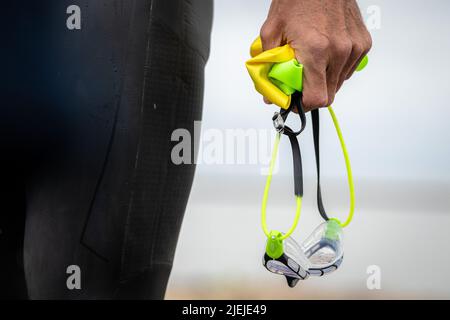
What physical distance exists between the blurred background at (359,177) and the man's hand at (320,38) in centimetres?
104

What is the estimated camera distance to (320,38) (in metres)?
0.47

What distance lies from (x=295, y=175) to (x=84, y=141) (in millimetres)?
203

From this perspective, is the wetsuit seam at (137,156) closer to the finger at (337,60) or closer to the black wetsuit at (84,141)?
the black wetsuit at (84,141)

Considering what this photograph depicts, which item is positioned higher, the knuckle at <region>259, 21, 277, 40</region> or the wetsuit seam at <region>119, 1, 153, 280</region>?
the knuckle at <region>259, 21, 277, 40</region>

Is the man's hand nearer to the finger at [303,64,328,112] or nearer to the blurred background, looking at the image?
the finger at [303,64,328,112]

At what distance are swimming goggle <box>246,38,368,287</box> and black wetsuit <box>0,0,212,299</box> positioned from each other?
0.09 m

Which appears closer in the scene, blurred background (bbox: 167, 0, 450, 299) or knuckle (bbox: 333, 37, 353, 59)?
knuckle (bbox: 333, 37, 353, 59)

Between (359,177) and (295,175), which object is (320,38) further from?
(359,177)

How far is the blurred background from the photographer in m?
1.65

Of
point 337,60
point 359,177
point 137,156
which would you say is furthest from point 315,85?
point 359,177

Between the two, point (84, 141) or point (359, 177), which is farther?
point (359, 177)

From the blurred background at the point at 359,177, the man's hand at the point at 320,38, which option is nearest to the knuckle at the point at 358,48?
the man's hand at the point at 320,38

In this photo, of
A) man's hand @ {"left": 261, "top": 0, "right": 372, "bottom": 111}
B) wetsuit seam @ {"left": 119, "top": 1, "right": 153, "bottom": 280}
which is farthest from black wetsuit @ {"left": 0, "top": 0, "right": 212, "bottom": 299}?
man's hand @ {"left": 261, "top": 0, "right": 372, "bottom": 111}
